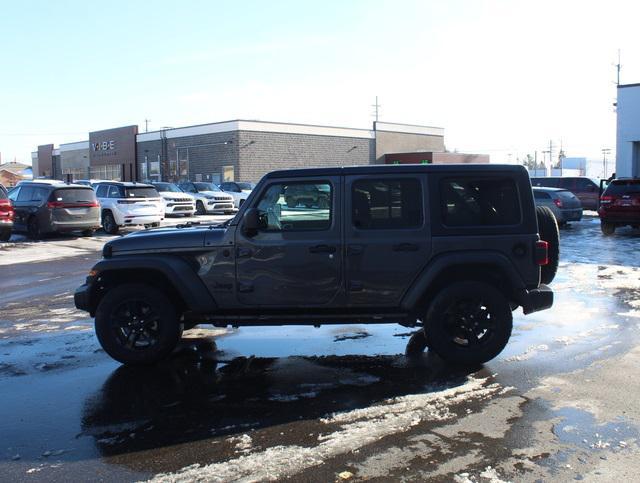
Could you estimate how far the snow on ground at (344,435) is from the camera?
4.14 meters

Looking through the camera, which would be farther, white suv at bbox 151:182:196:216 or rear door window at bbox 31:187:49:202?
white suv at bbox 151:182:196:216

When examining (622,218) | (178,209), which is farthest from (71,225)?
(622,218)

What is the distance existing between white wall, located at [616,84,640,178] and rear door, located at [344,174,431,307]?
33.2 metres

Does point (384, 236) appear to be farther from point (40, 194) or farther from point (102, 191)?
point (102, 191)

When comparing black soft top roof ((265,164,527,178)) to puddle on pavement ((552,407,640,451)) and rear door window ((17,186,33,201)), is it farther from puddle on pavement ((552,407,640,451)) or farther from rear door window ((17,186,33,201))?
rear door window ((17,186,33,201))

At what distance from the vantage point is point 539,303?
20.7 ft

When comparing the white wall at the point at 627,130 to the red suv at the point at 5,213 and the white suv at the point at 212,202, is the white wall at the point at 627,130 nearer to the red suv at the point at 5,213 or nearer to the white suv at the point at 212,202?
the white suv at the point at 212,202

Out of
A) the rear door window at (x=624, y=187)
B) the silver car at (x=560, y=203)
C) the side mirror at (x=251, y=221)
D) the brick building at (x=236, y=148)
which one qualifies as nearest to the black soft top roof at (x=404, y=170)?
the side mirror at (x=251, y=221)

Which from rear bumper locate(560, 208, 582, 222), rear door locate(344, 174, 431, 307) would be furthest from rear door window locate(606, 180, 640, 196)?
rear door locate(344, 174, 431, 307)

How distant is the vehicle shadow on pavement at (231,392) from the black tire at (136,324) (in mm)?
180

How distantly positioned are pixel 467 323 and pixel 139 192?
17673mm

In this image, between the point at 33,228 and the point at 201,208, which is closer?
the point at 33,228

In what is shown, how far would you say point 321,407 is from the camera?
534 centimetres

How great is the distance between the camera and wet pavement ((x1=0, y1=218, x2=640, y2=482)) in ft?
14.0
